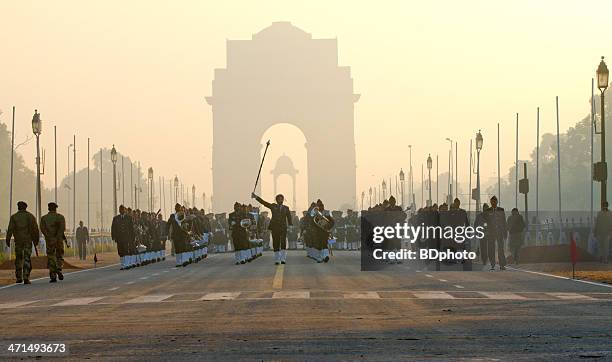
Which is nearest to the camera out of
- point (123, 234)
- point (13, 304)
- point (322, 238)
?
point (13, 304)

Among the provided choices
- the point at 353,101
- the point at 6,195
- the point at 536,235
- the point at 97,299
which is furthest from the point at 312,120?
the point at 97,299

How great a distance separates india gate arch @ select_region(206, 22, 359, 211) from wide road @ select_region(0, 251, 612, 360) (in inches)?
4951

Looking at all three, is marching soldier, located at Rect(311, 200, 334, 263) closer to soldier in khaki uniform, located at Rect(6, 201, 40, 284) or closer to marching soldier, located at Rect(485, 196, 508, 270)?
marching soldier, located at Rect(485, 196, 508, 270)

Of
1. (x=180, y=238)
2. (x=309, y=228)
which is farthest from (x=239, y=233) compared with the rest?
(x=309, y=228)

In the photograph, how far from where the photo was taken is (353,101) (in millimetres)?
158875

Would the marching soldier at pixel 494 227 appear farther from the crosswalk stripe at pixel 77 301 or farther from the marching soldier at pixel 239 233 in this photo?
the crosswalk stripe at pixel 77 301

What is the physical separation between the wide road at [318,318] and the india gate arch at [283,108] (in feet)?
413

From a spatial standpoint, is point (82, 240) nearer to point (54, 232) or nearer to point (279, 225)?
point (279, 225)

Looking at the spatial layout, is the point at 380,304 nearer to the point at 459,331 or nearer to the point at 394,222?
the point at 459,331

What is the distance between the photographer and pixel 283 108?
522ft

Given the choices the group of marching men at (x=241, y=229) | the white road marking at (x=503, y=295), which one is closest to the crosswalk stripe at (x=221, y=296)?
the white road marking at (x=503, y=295)

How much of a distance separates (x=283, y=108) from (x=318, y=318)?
5568 inches

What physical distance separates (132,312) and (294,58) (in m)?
137

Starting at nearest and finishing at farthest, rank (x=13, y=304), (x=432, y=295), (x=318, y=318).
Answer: (x=318, y=318), (x=13, y=304), (x=432, y=295)
